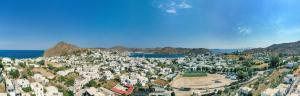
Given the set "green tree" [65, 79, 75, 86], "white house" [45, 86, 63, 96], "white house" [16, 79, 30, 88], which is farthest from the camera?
"green tree" [65, 79, 75, 86]

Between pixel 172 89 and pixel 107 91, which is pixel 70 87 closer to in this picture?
pixel 107 91

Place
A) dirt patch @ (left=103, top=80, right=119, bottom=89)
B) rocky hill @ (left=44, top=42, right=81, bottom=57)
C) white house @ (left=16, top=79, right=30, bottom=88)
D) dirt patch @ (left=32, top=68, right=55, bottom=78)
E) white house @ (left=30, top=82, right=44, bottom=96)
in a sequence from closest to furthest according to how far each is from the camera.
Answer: white house @ (left=30, top=82, right=44, bottom=96) < white house @ (left=16, top=79, right=30, bottom=88) < dirt patch @ (left=103, top=80, right=119, bottom=89) < dirt patch @ (left=32, top=68, right=55, bottom=78) < rocky hill @ (left=44, top=42, right=81, bottom=57)

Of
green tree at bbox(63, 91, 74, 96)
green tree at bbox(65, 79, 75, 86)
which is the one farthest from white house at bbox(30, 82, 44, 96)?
green tree at bbox(65, 79, 75, 86)

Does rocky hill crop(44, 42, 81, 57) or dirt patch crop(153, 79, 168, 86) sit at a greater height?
rocky hill crop(44, 42, 81, 57)

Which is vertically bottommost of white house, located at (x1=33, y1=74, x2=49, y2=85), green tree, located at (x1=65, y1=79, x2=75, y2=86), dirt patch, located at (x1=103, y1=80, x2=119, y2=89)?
dirt patch, located at (x1=103, y1=80, x2=119, y2=89)

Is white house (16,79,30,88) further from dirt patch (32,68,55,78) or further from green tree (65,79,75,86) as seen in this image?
dirt patch (32,68,55,78)

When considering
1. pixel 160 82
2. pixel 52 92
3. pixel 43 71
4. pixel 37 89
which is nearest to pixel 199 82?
pixel 160 82

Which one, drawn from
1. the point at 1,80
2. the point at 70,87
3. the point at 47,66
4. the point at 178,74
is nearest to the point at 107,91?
the point at 70,87

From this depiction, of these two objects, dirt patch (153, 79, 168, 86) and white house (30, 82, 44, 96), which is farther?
dirt patch (153, 79, 168, 86)

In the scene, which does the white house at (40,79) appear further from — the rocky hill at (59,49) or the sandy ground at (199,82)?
the rocky hill at (59,49)
